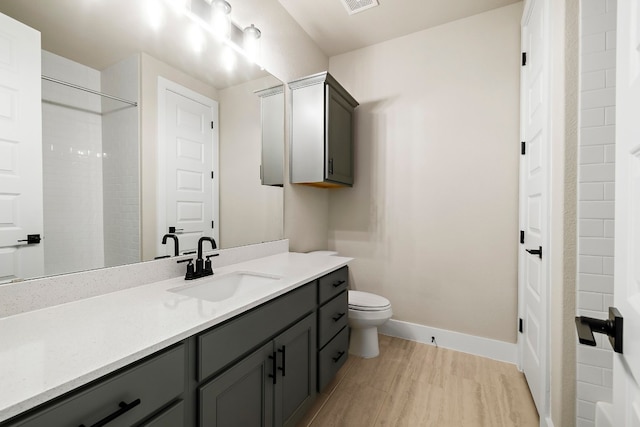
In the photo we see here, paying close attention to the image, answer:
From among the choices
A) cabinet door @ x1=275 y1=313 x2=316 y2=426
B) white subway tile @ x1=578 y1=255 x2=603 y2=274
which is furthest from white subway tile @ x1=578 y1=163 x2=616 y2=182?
cabinet door @ x1=275 y1=313 x2=316 y2=426

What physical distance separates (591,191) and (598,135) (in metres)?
0.23

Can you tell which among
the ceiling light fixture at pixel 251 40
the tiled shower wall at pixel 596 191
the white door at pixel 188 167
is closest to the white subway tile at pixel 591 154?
the tiled shower wall at pixel 596 191

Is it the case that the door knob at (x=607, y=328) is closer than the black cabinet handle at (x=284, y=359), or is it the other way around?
the door knob at (x=607, y=328)

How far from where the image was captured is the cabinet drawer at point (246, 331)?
886 mm

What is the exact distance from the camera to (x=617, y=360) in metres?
0.60

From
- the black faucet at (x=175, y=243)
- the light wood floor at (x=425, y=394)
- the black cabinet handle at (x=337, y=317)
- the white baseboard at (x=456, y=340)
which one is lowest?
the light wood floor at (x=425, y=394)

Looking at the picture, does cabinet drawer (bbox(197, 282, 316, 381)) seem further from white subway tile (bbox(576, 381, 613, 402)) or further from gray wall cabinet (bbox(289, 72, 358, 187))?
white subway tile (bbox(576, 381, 613, 402))

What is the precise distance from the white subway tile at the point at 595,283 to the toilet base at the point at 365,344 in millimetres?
1384

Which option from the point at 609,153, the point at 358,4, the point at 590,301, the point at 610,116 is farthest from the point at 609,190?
the point at 358,4

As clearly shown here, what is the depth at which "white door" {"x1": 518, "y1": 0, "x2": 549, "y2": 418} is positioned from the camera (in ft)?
4.68

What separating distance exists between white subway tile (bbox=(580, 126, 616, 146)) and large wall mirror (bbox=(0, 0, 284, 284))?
176cm

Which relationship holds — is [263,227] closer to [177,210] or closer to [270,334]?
[177,210]

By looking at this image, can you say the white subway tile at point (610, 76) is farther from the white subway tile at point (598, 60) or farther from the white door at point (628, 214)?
the white door at point (628, 214)

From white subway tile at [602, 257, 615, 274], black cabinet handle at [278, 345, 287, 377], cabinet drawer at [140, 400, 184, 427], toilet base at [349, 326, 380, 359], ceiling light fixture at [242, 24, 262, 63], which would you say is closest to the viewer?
cabinet drawer at [140, 400, 184, 427]
